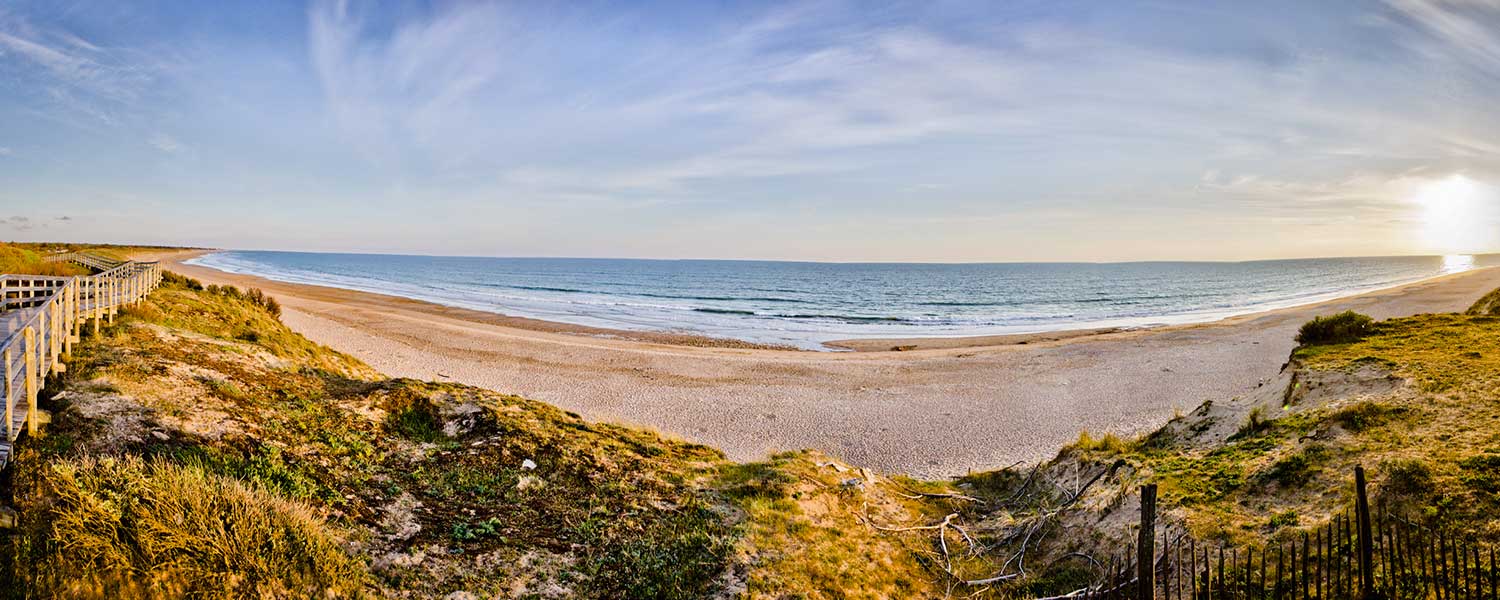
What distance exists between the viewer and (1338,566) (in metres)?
4.39

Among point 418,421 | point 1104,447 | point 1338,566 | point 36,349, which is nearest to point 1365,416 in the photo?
point 1104,447

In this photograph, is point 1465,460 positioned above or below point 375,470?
above

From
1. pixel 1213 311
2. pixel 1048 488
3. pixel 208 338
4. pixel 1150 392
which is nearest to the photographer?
pixel 1048 488

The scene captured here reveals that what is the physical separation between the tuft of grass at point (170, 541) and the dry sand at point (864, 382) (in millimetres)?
7982

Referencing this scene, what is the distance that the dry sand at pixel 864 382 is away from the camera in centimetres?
1473

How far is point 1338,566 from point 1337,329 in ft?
33.1

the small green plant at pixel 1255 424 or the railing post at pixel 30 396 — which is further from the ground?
the railing post at pixel 30 396

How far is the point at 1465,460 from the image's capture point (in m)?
5.72

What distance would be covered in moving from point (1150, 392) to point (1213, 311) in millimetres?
45939

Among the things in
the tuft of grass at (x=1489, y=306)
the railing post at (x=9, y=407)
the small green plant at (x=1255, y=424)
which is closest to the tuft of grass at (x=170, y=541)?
the railing post at (x=9, y=407)

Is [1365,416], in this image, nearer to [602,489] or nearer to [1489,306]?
[602,489]

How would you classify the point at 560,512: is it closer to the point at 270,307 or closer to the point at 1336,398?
the point at 1336,398

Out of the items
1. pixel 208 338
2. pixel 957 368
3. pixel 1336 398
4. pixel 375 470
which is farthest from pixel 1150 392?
pixel 208 338

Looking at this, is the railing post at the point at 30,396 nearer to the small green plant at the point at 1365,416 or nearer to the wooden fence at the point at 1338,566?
the wooden fence at the point at 1338,566
